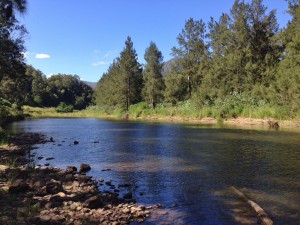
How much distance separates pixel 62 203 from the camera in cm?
1193

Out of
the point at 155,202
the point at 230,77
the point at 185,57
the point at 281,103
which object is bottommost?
the point at 155,202

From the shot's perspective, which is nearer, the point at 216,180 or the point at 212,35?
the point at 216,180

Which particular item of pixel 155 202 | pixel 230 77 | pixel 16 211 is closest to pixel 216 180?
pixel 155 202

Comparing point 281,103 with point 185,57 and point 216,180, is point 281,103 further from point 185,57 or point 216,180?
point 216,180

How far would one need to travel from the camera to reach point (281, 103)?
50094 millimetres

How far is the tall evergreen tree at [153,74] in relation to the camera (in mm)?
82500

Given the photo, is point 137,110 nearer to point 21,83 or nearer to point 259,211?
point 21,83

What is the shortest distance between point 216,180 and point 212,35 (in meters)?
62.0

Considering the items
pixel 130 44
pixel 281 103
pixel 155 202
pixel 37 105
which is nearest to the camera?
pixel 155 202

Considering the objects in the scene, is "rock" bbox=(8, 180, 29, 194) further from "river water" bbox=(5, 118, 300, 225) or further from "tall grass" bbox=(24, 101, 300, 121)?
"tall grass" bbox=(24, 101, 300, 121)

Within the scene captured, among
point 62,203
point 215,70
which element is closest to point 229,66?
point 215,70

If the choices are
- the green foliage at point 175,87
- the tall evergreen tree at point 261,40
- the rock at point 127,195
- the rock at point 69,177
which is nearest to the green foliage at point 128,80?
the green foliage at point 175,87

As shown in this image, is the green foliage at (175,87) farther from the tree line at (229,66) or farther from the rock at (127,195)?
the rock at (127,195)

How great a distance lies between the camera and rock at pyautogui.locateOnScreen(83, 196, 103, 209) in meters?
11.7
